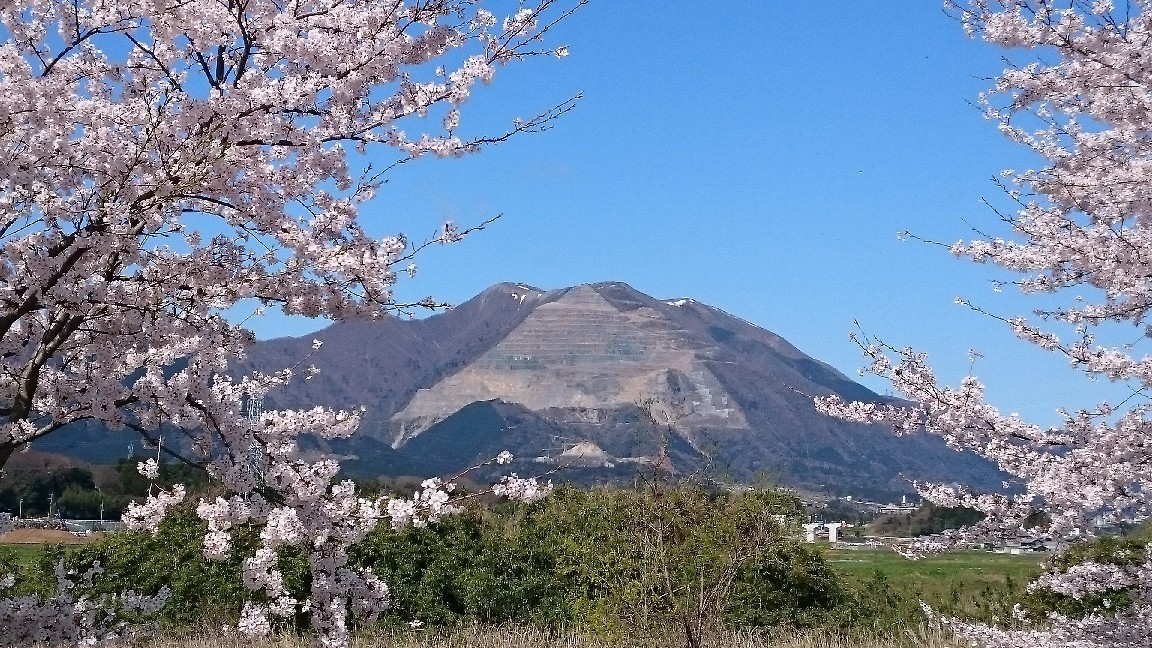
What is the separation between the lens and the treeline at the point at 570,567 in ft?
26.7

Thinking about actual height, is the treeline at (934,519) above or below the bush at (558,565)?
above

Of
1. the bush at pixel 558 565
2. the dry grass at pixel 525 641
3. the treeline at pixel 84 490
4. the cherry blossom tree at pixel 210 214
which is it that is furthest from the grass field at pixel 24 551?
the cherry blossom tree at pixel 210 214

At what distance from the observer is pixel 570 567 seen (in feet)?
33.3

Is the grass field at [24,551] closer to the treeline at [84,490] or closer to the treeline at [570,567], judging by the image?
the treeline at [570,567]

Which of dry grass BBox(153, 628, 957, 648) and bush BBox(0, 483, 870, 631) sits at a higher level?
bush BBox(0, 483, 870, 631)

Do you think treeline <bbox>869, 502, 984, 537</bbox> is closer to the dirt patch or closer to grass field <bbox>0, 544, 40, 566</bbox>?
the dirt patch

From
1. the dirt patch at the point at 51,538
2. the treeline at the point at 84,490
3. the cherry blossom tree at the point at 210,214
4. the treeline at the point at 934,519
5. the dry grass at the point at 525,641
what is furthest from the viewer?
the dirt patch at the point at 51,538

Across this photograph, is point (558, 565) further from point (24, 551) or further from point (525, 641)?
point (24, 551)

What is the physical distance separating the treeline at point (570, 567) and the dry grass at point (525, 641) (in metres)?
0.28

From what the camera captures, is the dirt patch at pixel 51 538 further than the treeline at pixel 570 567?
Yes

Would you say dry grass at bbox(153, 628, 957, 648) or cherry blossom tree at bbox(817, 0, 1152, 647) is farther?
dry grass at bbox(153, 628, 957, 648)

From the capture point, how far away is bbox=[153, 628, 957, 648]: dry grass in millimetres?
8398

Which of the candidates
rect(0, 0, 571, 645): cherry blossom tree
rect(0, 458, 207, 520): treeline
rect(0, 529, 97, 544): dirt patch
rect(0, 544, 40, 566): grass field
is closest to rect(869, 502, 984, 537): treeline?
rect(0, 0, 571, 645): cherry blossom tree

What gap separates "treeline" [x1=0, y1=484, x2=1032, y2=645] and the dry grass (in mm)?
285
